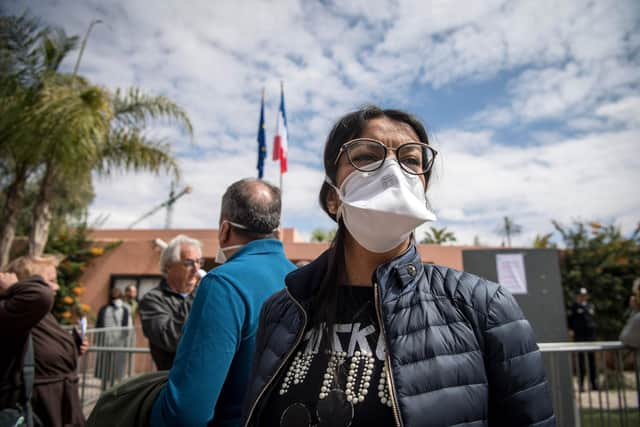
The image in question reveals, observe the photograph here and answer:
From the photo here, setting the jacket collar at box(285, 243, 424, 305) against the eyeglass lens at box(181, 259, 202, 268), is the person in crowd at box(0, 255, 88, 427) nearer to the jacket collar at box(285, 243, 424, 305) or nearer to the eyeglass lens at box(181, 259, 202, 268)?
the eyeglass lens at box(181, 259, 202, 268)

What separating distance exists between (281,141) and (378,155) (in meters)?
7.47

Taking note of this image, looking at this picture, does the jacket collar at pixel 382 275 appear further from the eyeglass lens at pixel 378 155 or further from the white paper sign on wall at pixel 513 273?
the white paper sign on wall at pixel 513 273

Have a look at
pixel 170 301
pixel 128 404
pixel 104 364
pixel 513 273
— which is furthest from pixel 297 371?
pixel 104 364

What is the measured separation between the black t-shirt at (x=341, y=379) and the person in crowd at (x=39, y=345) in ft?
7.09

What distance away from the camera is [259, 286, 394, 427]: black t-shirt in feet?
3.91

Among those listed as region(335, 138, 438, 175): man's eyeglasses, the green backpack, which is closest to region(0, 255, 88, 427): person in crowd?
the green backpack

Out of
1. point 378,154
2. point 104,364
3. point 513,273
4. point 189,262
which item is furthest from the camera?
point 104,364

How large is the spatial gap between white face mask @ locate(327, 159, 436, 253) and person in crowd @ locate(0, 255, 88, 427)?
2.34 m

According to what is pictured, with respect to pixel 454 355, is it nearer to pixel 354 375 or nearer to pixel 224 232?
pixel 354 375

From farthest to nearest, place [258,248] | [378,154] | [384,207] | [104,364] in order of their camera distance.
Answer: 1. [104,364]
2. [258,248]
3. [378,154]
4. [384,207]

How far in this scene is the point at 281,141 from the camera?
8.82 m

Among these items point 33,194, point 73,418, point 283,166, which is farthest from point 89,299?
point 73,418

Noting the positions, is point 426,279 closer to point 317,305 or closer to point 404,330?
point 404,330

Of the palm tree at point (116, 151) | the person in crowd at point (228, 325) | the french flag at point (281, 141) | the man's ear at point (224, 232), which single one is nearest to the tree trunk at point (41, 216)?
the palm tree at point (116, 151)
